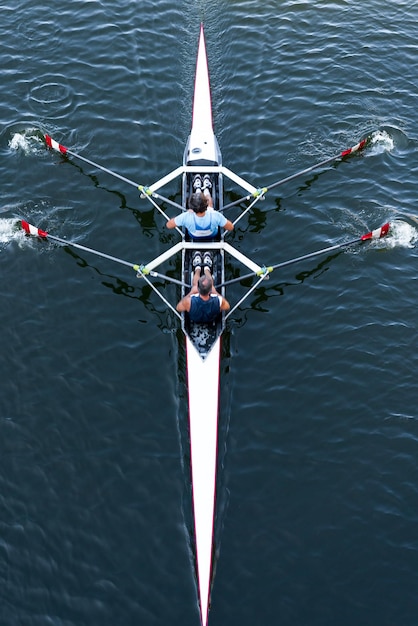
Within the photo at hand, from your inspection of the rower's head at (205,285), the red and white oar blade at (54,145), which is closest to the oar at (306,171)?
the rower's head at (205,285)

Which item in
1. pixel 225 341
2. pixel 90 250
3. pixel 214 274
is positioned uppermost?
pixel 90 250

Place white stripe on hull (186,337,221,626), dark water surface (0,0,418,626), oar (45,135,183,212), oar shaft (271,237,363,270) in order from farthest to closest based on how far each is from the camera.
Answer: oar (45,135,183,212) < oar shaft (271,237,363,270) < dark water surface (0,0,418,626) < white stripe on hull (186,337,221,626)

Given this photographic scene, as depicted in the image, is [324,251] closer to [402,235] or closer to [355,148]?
[402,235]

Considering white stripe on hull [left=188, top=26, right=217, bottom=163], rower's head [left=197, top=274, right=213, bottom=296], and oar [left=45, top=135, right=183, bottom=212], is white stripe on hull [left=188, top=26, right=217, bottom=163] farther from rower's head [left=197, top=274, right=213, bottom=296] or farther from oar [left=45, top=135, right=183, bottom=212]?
rower's head [left=197, top=274, right=213, bottom=296]

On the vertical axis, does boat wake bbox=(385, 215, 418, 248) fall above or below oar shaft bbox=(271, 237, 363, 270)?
above

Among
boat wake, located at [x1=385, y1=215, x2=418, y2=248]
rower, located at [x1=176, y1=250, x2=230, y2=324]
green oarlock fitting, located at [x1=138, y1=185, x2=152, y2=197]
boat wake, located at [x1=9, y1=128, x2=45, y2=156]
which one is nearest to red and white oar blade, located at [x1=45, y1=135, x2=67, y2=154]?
boat wake, located at [x1=9, y1=128, x2=45, y2=156]

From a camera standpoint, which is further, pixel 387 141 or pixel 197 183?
pixel 387 141

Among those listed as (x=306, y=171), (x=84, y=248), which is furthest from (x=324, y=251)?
(x=84, y=248)
